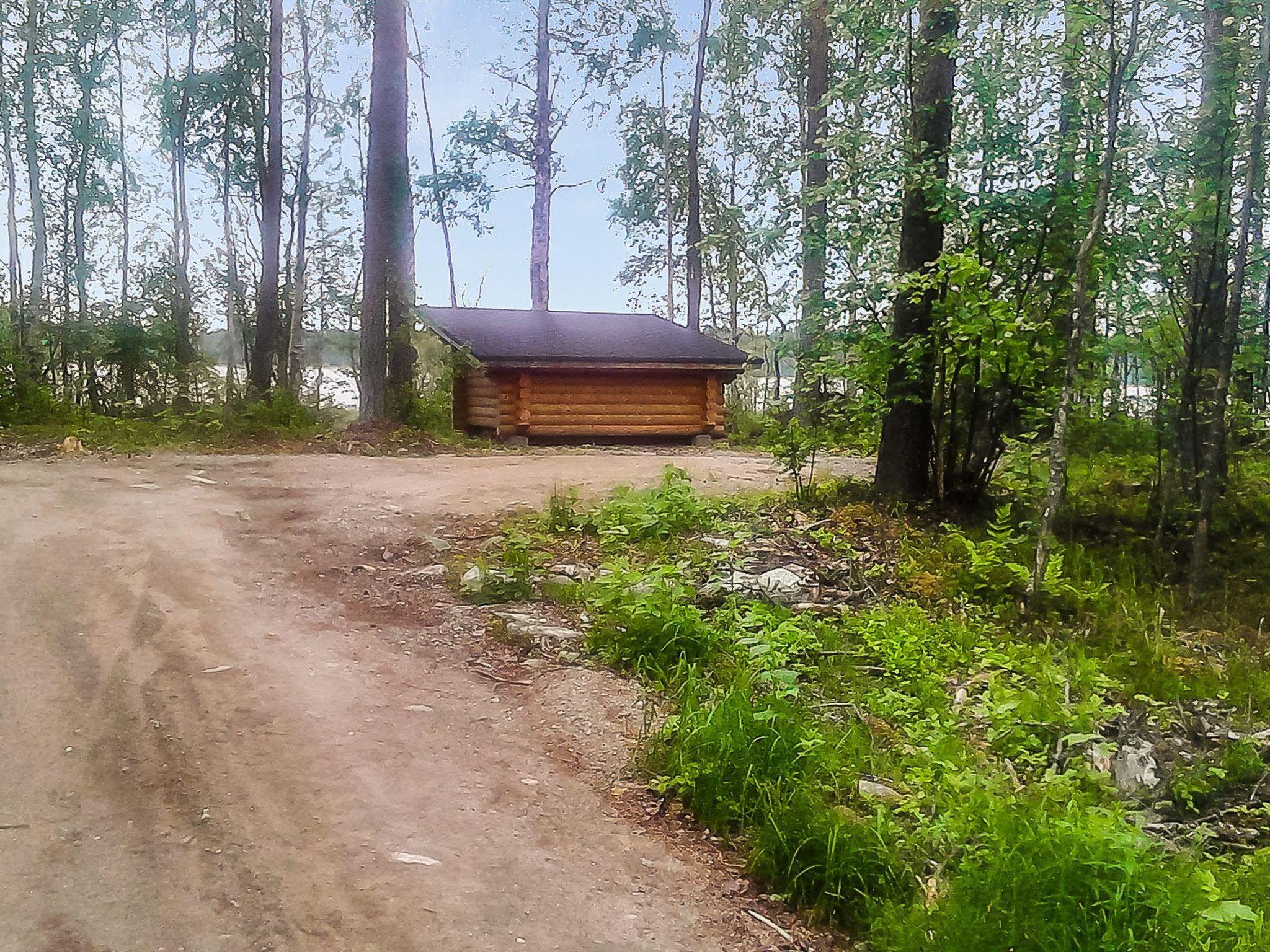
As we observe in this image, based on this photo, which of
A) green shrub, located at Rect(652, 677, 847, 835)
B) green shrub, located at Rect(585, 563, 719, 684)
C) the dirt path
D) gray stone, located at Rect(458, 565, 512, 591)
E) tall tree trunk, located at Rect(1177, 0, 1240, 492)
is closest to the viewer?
the dirt path

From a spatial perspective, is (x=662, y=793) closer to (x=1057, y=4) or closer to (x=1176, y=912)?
(x=1176, y=912)

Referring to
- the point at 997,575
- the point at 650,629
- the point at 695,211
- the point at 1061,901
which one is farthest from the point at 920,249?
the point at 695,211

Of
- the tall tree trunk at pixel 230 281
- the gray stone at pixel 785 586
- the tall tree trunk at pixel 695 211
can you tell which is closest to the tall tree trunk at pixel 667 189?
the tall tree trunk at pixel 695 211

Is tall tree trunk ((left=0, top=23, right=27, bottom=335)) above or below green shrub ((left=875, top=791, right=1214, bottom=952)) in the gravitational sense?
above

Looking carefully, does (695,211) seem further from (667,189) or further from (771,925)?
(771,925)

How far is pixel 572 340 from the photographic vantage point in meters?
17.4

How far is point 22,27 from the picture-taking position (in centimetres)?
2414

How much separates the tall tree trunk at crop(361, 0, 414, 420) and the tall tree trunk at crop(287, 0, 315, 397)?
985 centimetres

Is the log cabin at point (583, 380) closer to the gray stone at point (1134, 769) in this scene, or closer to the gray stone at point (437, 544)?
the gray stone at point (437, 544)

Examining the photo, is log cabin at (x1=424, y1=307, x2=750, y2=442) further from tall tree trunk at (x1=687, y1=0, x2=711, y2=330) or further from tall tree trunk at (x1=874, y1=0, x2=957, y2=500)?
tall tree trunk at (x1=874, y1=0, x2=957, y2=500)

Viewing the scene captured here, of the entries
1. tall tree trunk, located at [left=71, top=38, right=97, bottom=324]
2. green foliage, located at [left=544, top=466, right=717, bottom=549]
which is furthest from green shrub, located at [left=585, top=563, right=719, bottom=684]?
tall tree trunk, located at [left=71, top=38, right=97, bottom=324]

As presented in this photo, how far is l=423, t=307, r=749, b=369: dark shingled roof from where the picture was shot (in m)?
16.3

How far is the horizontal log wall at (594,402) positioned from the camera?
16.4 m

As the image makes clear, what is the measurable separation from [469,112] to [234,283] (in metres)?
8.32
